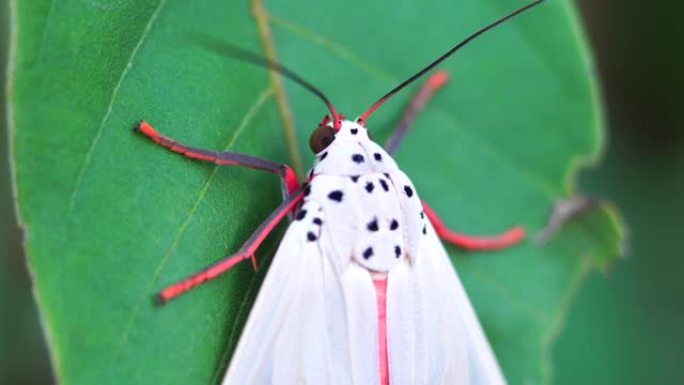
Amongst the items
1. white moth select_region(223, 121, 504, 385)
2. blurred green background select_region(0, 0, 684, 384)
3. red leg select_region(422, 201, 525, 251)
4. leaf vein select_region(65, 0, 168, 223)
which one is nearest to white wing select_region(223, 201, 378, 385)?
white moth select_region(223, 121, 504, 385)

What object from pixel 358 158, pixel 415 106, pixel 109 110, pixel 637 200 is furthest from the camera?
pixel 637 200

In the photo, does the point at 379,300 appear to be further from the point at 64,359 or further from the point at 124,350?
the point at 64,359

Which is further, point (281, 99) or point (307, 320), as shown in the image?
point (281, 99)

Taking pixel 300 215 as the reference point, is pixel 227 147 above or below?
above

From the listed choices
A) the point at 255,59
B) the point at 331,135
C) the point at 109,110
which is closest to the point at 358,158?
the point at 331,135

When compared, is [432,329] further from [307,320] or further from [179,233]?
[179,233]

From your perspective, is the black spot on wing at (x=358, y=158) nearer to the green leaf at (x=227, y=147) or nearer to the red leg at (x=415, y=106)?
the green leaf at (x=227, y=147)
